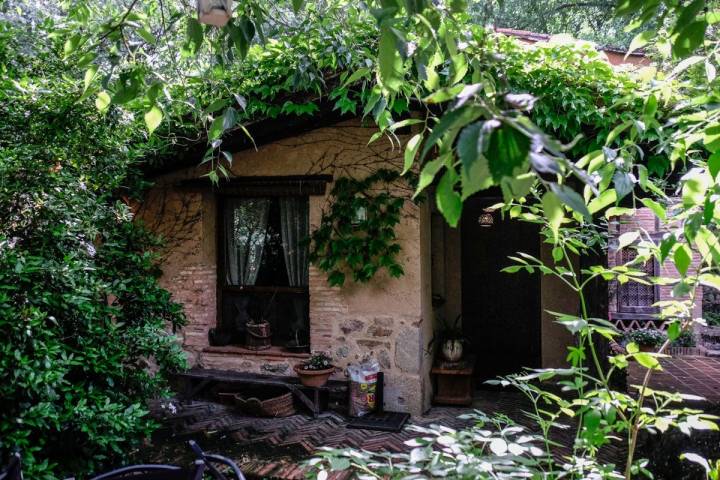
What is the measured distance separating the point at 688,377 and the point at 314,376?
4.41 meters

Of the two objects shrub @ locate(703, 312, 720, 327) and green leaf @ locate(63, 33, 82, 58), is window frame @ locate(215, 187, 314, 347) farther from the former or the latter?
shrub @ locate(703, 312, 720, 327)

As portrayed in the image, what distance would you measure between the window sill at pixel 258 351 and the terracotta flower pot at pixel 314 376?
338 millimetres

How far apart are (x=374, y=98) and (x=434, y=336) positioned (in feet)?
15.5

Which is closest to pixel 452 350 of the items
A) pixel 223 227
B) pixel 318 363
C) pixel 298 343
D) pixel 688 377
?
pixel 318 363

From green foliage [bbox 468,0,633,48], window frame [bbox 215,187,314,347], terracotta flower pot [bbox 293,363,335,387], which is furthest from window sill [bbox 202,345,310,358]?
green foliage [bbox 468,0,633,48]

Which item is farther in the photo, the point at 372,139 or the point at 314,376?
the point at 314,376

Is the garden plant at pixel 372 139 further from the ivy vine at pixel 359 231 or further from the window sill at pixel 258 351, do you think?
the window sill at pixel 258 351

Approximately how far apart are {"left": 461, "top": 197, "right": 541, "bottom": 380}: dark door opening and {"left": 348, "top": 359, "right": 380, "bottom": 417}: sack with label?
2.26 meters

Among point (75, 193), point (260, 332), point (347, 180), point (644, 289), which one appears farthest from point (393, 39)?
point (644, 289)

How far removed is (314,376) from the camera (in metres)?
5.25

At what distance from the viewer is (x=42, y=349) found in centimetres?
273

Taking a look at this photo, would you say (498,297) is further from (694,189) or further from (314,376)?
(694,189)

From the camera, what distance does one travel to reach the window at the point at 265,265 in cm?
590

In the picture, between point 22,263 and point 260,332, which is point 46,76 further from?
point 260,332
